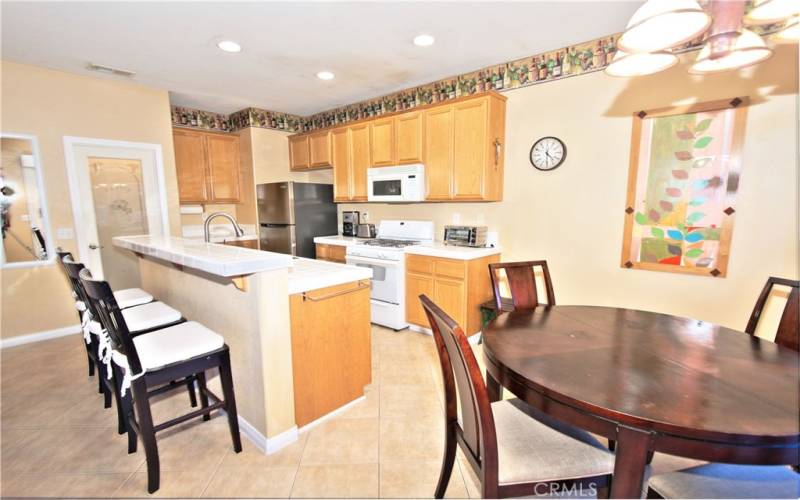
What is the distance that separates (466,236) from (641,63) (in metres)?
2.13

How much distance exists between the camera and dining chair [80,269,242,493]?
146cm

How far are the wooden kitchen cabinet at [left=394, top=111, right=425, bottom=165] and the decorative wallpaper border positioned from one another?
0.34m

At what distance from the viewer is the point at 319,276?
1.95 metres

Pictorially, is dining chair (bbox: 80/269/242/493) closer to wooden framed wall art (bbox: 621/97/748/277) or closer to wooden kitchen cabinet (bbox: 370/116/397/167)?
wooden kitchen cabinet (bbox: 370/116/397/167)

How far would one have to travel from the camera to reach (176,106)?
4406 millimetres

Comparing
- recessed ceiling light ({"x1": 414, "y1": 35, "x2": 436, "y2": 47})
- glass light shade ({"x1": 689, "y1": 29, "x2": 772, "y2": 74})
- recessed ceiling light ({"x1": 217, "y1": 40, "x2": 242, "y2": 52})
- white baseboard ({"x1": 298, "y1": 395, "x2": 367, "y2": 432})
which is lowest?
white baseboard ({"x1": 298, "y1": 395, "x2": 367, "y2": 432})

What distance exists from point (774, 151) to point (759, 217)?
16.4 inches

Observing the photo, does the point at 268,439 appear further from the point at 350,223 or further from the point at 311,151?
the point at 311,151

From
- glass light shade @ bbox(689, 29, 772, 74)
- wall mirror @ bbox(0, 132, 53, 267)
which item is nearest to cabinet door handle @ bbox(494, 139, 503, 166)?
glass light shade @ bbox(689, 29, 772, 74)

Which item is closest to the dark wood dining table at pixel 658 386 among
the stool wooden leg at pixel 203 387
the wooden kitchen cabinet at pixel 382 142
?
the stool wooden leg at pixel 203 387

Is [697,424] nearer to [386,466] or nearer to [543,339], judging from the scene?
[543,339]

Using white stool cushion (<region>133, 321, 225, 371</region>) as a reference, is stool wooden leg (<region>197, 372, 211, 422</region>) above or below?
below

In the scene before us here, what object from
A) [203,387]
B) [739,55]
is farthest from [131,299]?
[739,55]

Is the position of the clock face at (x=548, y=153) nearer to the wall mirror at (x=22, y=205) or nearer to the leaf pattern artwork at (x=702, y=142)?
the leaf pattern artwork at (x=702, y=142)
